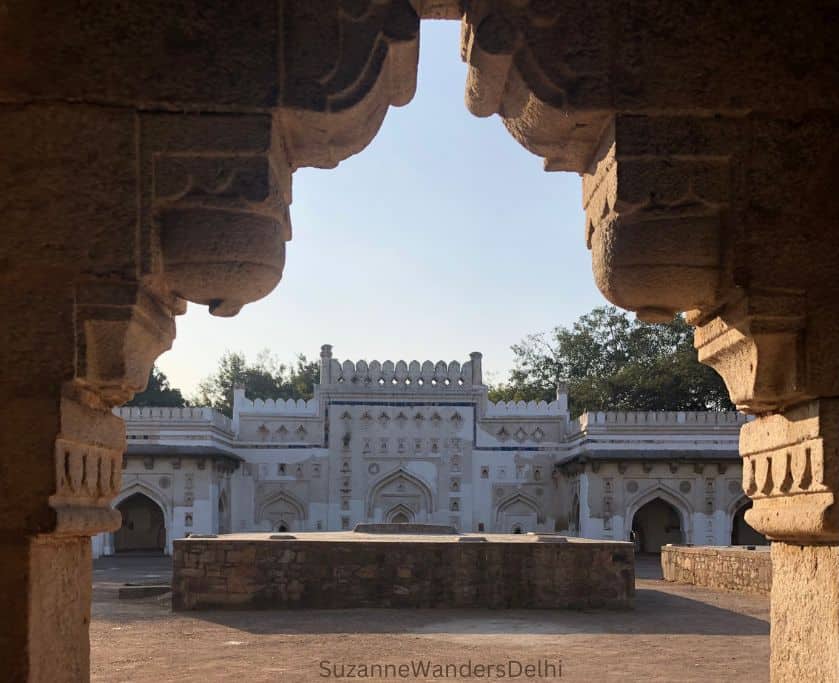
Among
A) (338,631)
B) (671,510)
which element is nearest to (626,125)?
(338,631)

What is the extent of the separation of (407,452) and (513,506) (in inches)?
117

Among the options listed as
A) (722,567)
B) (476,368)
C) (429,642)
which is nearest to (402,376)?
(476,368)

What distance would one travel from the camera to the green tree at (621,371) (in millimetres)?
28875

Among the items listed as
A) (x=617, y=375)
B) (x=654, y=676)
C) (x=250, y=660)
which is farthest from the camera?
(x=617, y=375)

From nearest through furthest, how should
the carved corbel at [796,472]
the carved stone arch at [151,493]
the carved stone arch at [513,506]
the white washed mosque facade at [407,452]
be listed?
the carved corbel at [796,472] → the carved stone arch at [151,493] → the white washed mosque facade at [407,452] → the carved stone arch at [513,506]

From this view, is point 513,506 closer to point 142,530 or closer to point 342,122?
point 142,530

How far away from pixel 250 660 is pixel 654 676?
321 cm

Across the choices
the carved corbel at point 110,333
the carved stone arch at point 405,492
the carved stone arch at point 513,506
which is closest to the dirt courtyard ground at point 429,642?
the carved corbel at point 110,333

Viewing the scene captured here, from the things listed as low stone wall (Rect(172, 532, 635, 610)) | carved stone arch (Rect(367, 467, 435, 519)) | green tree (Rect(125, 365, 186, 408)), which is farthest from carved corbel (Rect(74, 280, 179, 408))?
green tree (Rect(125, 365, 186, 408))

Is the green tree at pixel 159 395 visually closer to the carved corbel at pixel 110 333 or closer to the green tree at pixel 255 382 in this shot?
the green tree at pixel 255 382

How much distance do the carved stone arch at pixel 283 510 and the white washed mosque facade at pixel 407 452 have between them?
1.0 inches

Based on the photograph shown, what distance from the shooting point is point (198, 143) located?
2.68 metres

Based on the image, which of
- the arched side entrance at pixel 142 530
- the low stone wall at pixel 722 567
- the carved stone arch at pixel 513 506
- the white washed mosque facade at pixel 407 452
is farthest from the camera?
the arched side entrance at pixel 142 530

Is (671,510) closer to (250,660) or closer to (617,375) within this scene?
(617,375)
